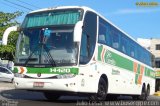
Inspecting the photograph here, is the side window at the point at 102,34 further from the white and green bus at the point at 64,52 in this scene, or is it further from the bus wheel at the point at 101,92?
the bus wheel at the point at 101,92

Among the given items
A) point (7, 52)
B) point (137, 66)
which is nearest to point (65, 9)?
point (137, 66)

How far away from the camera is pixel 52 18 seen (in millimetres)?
14711

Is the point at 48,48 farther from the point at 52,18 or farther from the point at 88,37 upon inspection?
the point at 88,37

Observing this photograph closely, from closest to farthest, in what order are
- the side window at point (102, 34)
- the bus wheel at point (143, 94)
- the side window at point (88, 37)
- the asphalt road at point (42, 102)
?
the asphalt road at point (42, 102) → the side window at point (88, 37) → the side window at point (102, 34) → the bus wheel at point (143, 94)

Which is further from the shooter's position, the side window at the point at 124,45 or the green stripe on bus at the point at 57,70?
the side window at the point at 124,45

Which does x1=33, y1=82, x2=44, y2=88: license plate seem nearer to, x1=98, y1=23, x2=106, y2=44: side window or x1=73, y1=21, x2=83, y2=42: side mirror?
x1=73, y1=21, x2=83, y2=42: side mirror

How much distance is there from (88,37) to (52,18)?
1512mm

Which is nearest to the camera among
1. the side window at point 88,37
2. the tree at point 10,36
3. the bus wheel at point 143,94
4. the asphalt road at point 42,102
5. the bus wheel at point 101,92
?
the asphalt road at point 42,102

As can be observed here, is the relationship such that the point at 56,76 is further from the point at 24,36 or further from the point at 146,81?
the point at 146,81

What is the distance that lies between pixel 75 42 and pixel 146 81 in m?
12.9

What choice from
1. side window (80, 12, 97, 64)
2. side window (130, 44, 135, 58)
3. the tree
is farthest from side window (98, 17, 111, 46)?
the tree

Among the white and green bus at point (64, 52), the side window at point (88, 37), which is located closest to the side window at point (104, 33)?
the white and green bus at point (64, 52)

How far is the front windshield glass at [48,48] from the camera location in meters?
13.7

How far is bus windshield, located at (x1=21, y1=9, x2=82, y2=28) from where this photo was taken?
47.1ft
